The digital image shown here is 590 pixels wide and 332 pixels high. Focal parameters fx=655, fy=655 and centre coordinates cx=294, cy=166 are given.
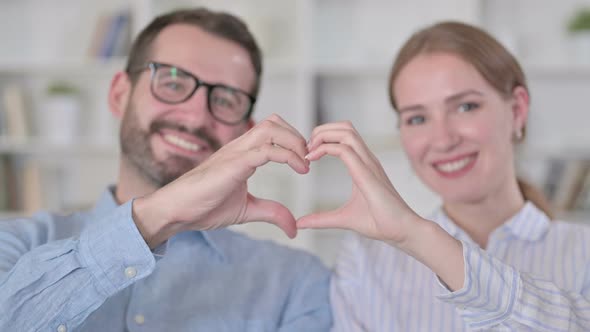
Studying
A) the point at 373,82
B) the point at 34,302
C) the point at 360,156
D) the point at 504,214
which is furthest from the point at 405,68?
the point at 373,82

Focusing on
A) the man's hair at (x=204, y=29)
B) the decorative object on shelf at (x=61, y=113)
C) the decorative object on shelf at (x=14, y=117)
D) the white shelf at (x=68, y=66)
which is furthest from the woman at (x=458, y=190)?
the decorative object on shelf at (x=14, y=117)

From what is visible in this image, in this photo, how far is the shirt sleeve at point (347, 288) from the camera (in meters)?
1.44

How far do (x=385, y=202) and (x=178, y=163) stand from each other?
65cm

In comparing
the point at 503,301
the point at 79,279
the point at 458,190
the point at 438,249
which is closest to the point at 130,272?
the point at 79,279

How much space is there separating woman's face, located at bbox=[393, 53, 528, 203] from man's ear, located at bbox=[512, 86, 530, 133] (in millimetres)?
37

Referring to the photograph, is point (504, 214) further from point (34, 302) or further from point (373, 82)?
point (373, 82)

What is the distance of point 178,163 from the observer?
1.54 metres

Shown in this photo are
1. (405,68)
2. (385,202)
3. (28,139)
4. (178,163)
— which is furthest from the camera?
(28,139)

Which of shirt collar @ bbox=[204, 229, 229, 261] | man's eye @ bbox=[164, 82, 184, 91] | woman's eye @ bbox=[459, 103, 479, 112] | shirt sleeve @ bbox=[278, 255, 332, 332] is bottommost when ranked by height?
shirt sleeve @ bbox=[278, 255, 332, 332]

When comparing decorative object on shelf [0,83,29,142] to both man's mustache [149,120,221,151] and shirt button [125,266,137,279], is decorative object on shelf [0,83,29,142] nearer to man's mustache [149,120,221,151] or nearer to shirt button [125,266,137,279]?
man's mustache [149,120,221,151]

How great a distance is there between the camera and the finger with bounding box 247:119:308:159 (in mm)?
1117

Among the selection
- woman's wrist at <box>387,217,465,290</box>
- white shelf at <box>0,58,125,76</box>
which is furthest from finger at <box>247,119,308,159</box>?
white shelf at <box>0,58,125,76</box>

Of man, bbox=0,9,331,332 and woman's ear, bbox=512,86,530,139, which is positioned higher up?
woman's ear, bbox=512,86,530,139

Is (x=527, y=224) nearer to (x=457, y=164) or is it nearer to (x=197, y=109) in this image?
(x=457, y=164)
